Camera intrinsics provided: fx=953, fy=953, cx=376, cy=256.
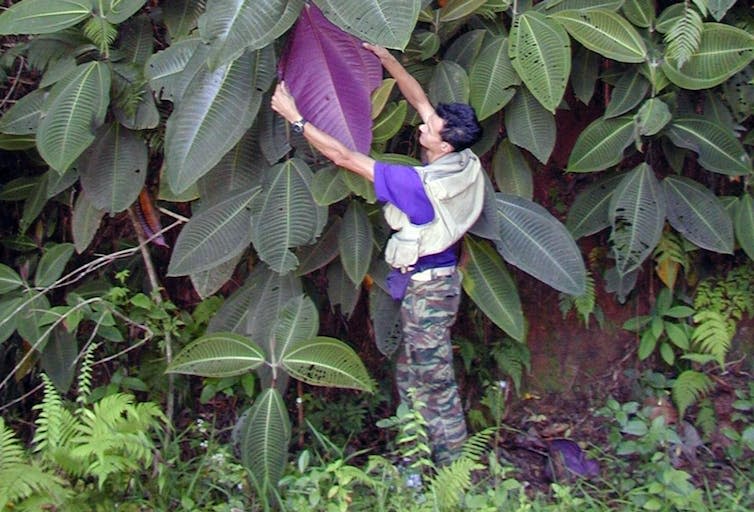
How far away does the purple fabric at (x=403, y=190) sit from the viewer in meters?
2.99

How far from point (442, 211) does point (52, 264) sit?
1.63m

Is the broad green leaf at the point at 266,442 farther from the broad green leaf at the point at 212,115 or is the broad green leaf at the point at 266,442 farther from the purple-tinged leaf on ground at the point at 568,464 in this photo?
the purple-tinged leaf on ground at the point at 568,464

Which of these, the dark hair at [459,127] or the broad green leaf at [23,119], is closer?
the dark hair at [459,127]

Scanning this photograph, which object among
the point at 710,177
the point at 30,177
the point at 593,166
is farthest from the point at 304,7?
the point at 710,177

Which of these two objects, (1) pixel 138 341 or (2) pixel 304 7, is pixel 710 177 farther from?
(1) pixel 138 341

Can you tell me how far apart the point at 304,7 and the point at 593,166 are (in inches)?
48.9

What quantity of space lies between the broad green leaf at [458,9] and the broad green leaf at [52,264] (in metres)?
1.69

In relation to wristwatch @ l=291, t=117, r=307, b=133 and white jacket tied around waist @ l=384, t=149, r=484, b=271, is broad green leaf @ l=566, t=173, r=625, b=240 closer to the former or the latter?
white jacket tied around waist @ l=384, t=149, r=484, b=271

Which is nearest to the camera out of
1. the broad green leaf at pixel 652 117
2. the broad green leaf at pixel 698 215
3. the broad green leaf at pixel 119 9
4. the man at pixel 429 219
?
the man at pixel 429 219

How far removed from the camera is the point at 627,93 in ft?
11.6

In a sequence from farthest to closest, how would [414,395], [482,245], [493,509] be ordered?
1. [482,245]
2. [414,395]
3. [493,509]

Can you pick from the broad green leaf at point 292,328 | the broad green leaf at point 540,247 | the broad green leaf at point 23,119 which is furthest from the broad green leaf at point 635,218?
the broad green leaf at point 23,119

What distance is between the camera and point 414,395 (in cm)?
324

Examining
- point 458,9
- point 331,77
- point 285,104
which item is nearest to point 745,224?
point 458,9
